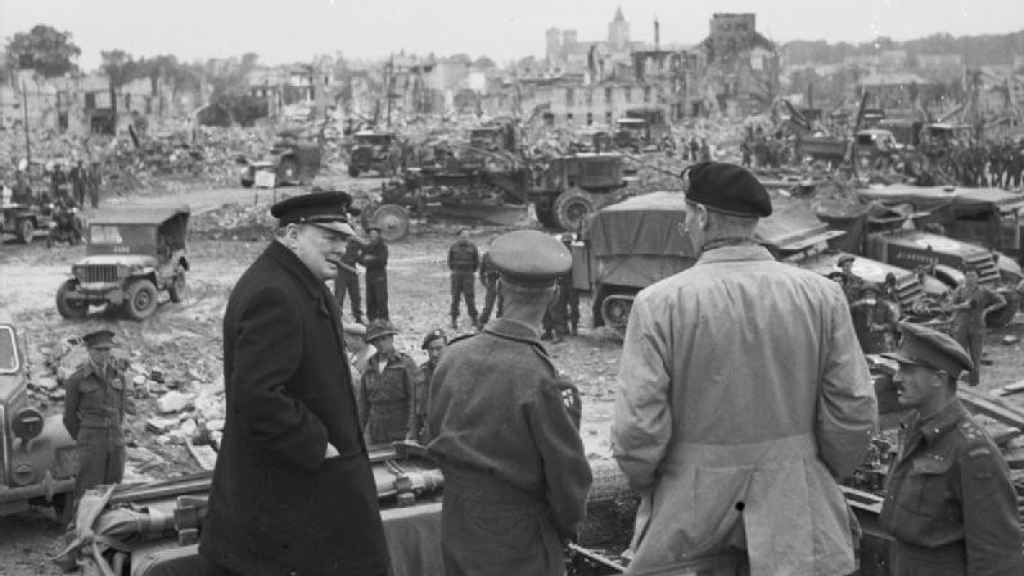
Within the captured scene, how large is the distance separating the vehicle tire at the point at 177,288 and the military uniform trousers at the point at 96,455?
10.3 metres

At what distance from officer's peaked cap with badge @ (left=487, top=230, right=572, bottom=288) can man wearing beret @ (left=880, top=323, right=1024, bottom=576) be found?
154cm

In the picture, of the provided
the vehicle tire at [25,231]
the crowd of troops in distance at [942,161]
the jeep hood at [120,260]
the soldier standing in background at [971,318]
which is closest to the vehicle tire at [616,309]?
the soldier standing in background at [971,318]

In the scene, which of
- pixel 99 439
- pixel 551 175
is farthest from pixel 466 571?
pixel 551 175

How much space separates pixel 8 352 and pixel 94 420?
3.93 feet

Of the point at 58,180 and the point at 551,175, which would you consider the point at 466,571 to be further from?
the point at 58,180

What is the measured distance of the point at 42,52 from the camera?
99312mm

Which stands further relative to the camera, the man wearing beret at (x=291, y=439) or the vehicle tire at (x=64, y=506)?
the vehicle tire at (x=64, y=506)

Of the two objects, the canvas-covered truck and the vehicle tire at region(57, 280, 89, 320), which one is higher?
the canvas-covered truck

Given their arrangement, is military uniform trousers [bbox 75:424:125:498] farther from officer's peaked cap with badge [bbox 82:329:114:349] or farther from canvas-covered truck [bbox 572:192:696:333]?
canvas-covered truck [bbox 572:192:696:333]

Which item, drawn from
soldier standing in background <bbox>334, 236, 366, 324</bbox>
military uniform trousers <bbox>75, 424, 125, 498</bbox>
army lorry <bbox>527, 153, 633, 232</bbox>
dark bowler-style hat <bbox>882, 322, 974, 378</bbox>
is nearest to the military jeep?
soldier standing in background <bbox>334, 236, 366, 324</bbox>

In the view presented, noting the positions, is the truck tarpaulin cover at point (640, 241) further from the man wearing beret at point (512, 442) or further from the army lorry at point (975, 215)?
the man wearing beret at point (512, 442)

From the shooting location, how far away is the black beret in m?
3.63

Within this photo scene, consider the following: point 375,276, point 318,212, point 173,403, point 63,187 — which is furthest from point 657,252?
point 63,187

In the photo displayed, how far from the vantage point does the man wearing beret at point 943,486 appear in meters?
4.48
